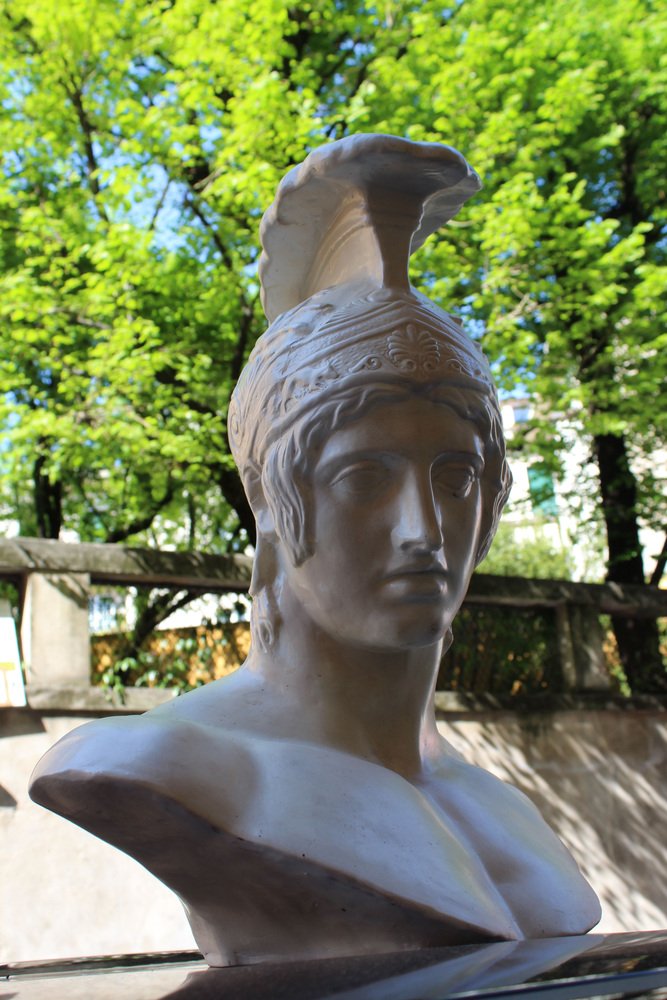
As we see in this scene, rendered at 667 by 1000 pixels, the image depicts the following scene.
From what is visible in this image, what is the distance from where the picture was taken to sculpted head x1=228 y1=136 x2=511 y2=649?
2018 millimetres

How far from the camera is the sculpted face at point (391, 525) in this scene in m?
1.99

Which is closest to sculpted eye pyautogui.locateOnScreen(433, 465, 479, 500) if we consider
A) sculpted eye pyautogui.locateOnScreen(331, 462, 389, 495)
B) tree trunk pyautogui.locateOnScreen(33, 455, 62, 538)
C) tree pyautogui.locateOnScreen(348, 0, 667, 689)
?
sculpted eye pyautogui.locateOnScreen(331, 462, 389, 495)

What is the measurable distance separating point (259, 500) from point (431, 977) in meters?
1.20

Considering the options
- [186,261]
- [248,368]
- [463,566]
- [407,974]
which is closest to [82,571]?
[186,261]

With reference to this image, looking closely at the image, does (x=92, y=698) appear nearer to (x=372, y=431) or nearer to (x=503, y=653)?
(x=503, y=653)

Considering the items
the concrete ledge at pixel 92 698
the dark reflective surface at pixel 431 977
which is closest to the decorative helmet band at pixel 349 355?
the dark reflective surface at pixel 431 977

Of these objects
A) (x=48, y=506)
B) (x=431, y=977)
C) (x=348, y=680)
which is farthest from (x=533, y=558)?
(x=431, y=977)

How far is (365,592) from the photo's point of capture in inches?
79.7

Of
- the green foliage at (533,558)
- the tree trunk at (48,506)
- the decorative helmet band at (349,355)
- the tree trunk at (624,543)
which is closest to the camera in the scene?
the decorative helmet band at (349,355)

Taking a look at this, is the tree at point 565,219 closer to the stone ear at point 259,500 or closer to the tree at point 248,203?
the tree at point 248,203

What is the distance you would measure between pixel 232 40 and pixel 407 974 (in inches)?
262

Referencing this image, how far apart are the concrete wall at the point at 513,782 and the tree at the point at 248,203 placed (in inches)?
44.7

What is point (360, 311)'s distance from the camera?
7.04 feet

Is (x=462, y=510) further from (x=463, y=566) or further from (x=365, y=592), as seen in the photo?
(x=365, y=592)
